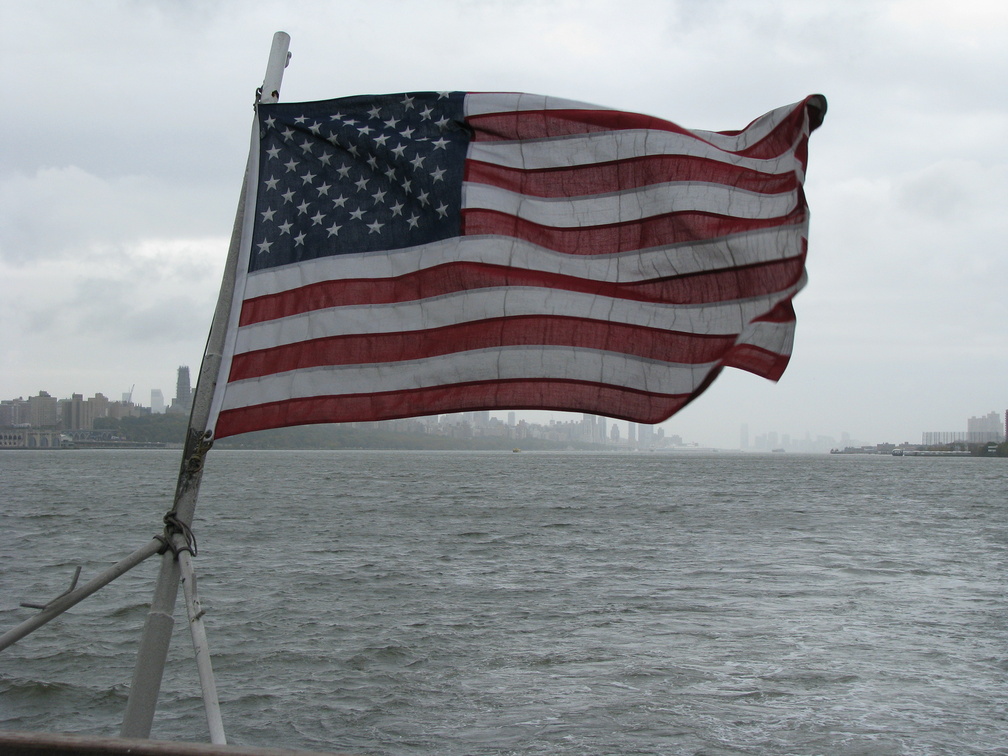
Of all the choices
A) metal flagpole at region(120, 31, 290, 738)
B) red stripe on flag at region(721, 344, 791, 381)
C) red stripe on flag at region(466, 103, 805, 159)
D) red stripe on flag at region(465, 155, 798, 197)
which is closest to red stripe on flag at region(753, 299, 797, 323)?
red stripe on flag at region(721, 344, 791, 381)

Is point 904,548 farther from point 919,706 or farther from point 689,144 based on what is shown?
point 689,144

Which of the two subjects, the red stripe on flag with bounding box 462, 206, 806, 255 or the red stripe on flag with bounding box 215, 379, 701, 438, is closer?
the red stripe on flag with bounding box 215, 379, 701, 438

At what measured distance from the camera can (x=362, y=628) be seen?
16938mm

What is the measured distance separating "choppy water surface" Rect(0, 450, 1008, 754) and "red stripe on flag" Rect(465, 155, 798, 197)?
668 centimetres

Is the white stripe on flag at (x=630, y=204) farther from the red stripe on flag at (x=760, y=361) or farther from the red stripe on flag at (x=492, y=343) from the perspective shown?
the red stripe on flag at (x=760, y=361)

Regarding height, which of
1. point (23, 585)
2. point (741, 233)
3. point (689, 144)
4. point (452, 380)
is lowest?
point (23, 585)

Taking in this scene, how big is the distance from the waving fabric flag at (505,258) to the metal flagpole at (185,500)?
200 millimetres

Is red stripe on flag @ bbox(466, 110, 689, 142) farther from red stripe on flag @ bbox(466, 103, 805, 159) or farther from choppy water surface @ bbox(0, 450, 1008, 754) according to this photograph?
choppy water surface @ bbox(0, 450, 1008, 754)

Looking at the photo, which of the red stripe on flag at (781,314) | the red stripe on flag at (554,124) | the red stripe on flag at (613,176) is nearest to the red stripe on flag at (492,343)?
the red stripe on flag at (781,314)

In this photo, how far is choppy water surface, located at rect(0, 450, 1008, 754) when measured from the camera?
1111 centimetres

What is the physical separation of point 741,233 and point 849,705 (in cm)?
853

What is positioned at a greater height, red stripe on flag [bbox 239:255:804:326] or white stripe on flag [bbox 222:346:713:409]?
Result: red stripe on flag [bbox 239:255:804:326]

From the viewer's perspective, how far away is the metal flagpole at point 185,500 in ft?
15.2

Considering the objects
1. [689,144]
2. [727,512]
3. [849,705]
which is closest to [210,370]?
[689,144]
